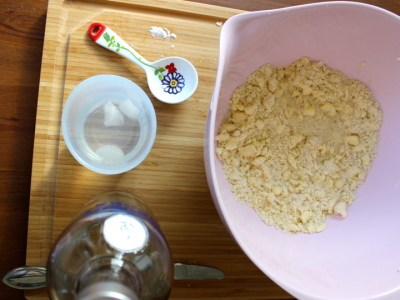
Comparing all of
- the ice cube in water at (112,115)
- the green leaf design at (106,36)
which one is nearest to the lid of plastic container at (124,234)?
the ice cube in water at (112,115)

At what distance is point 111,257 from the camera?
663 mm

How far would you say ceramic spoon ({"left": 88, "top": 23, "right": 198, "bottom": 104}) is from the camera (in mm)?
848

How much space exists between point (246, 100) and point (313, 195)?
0.28 m

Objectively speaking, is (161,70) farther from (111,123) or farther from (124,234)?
(124,234)

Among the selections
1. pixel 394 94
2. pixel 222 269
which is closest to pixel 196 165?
pixel 222 269

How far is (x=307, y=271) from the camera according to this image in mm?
882

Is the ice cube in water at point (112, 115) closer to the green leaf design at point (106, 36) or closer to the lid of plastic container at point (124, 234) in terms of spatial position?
the green leaf design at point (106, 36)

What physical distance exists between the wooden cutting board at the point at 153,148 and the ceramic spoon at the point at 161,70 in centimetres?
2

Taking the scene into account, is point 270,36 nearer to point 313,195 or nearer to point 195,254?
point 313,195

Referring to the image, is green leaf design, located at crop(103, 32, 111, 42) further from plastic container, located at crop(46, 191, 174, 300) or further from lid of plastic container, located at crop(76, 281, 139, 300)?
lid of plastic container, located at crop(76, 281, 139, 300)

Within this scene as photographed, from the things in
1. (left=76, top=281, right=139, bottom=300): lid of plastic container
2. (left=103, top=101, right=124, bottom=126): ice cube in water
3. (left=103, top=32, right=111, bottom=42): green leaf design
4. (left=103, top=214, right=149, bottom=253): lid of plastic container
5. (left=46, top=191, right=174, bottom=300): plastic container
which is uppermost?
(left=103, top=32, right=111, bottom=42): green leaf design

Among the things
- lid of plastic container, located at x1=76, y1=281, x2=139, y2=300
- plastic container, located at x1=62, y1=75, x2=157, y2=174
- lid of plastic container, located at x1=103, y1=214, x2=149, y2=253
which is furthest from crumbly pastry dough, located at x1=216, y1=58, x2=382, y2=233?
lid of plastic container, located at x1=76, y1=281, x2=139, y2=300

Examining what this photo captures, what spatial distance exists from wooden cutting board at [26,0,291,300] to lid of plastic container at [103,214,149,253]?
7.3 inches

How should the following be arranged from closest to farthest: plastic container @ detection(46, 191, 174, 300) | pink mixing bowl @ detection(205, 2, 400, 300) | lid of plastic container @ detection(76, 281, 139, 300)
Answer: lid of plastic container @ detection(76, 281, 139, 300), plastic container @ detection(46, 191, 174, 300), pink mixing bowl @ detection(205, 2, 400, 300)
